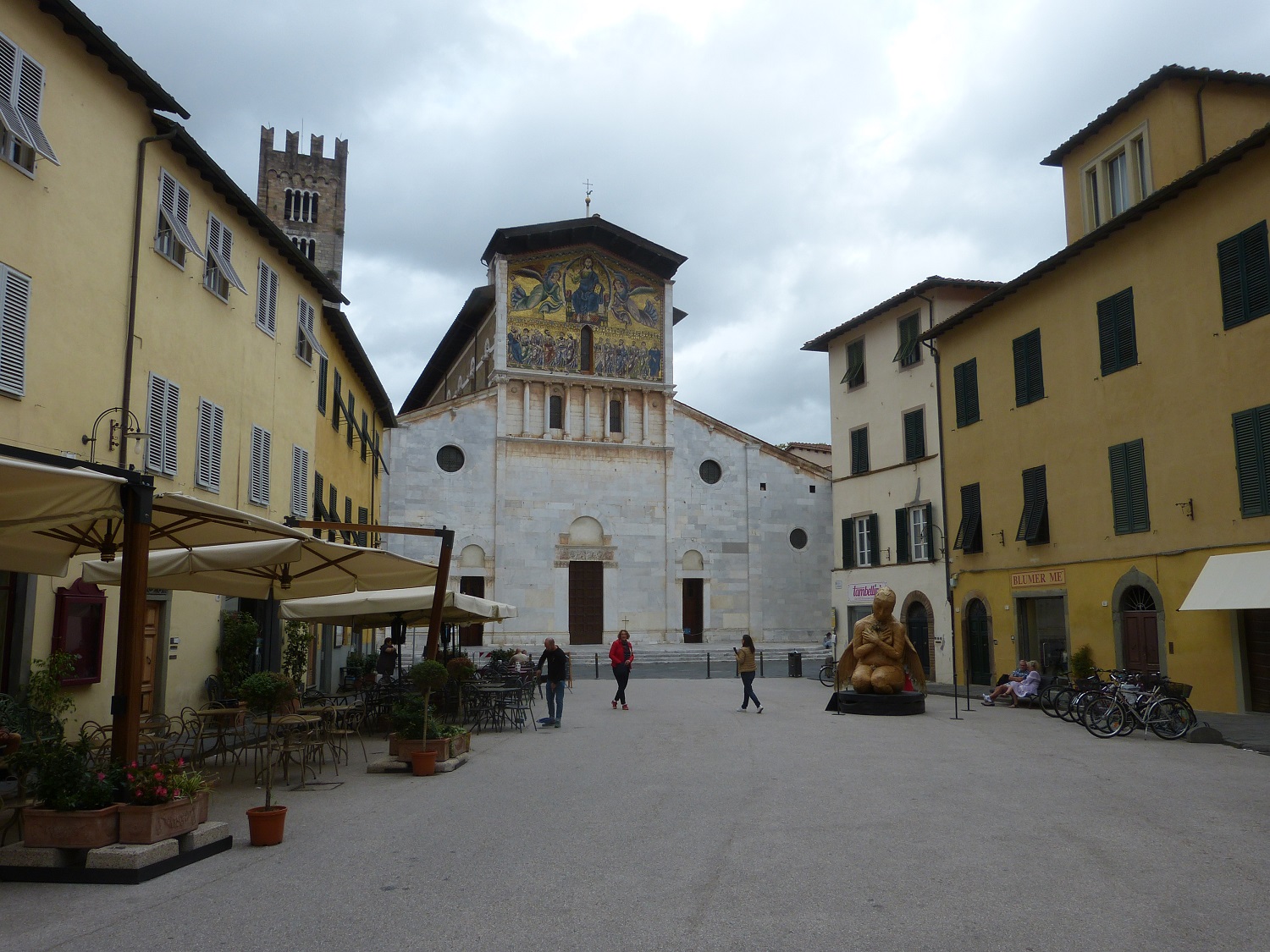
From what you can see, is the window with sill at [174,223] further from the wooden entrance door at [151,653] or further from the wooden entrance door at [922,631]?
the wooden entrance door at [922,631]

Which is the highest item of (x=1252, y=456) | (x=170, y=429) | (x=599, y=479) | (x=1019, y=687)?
(x=599, y=479)

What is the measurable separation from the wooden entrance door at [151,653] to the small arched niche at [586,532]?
27407mm

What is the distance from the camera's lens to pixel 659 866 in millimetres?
7148

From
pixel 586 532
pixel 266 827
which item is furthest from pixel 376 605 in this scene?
pixel 586 532

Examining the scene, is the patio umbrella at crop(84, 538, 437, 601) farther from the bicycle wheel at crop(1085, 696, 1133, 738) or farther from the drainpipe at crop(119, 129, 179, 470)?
the bicycle wheel at crop(1085, 696, 1133, 738)

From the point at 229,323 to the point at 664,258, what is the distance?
29885 mm

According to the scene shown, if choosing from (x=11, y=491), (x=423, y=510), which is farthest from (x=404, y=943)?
(x=423, y=510)

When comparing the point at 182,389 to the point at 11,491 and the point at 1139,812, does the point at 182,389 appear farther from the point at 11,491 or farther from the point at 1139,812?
the point at 1139,812

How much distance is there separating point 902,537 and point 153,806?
2479 centimetres

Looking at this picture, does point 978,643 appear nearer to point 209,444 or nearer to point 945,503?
point 945,503

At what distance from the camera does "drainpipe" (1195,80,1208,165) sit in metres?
20.9

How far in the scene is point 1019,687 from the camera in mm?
20453

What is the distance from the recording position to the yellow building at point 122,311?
11906 mm

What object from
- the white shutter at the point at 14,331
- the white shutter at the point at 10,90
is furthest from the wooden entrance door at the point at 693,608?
the white shutter at the point at 10,90
